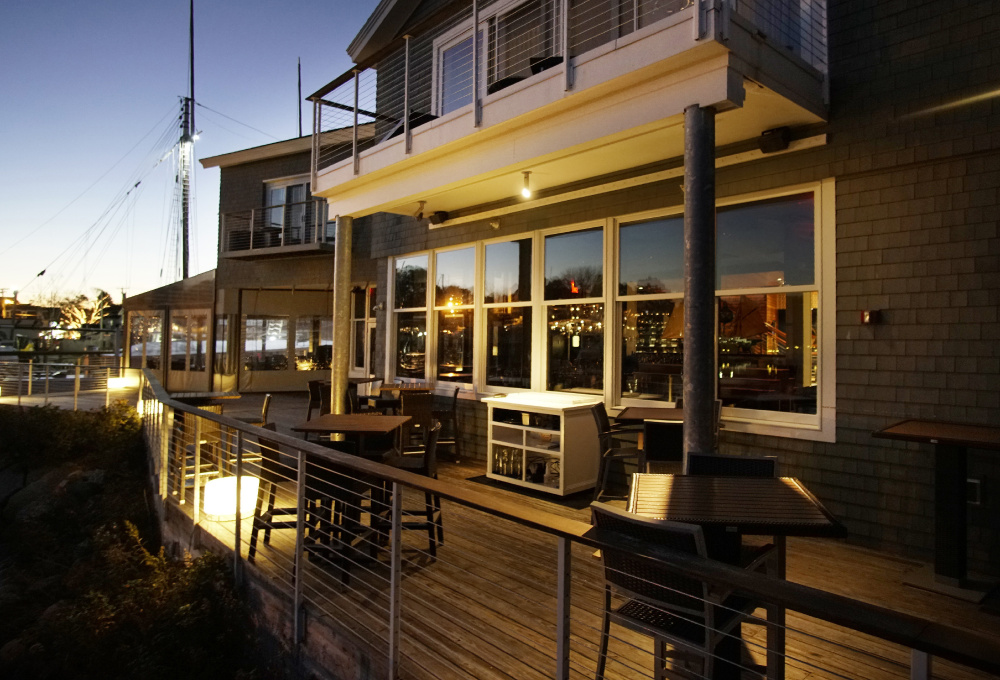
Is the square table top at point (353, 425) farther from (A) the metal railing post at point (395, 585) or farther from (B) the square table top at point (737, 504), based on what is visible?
(B) the square table top at point (737, 504)

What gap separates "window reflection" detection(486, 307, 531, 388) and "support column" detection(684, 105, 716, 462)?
136 inches

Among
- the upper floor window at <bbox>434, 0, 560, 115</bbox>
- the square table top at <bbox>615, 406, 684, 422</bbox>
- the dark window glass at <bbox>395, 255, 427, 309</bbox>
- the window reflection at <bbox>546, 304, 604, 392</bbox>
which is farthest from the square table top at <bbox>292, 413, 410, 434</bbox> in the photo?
the dark window glass at <bbox>395, 255, 427, 309</bbox>

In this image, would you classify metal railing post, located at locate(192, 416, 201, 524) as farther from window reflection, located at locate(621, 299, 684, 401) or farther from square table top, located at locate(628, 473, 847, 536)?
window reflection, located at locate(621, 299, 684, 401)

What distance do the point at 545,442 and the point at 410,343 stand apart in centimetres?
395

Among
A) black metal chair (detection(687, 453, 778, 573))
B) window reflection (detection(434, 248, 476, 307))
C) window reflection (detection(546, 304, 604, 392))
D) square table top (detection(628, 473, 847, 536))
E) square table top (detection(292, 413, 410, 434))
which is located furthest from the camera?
window reflection (detection(434, 248, 476, 307))

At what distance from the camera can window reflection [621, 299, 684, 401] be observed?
19.6 ft

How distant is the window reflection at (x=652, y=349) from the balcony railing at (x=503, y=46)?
8.06 feet

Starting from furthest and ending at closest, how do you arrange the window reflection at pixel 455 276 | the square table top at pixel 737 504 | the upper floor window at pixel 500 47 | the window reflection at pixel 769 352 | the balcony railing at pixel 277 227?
the balcony railing at pixel 277 227 → the window reflection at pixel 455 276 → the upper floor window at pixel 500 47 → the window reflection at pixel 769 352 → the square table top at pixel 737 504

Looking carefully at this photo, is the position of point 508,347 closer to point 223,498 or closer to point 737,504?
point 223,498

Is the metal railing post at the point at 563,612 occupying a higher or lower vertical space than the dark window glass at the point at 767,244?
lower

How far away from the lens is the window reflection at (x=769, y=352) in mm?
4953

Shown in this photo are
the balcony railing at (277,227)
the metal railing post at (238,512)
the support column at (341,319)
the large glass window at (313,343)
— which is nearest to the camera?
the metal railing post at (238,512)

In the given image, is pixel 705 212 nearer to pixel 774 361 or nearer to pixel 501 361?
pixel 774 361

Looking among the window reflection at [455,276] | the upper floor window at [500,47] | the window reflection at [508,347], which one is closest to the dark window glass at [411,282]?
the window reflection at [455,276]
